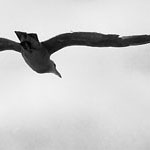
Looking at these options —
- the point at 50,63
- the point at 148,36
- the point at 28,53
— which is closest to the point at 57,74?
the point at 50,63

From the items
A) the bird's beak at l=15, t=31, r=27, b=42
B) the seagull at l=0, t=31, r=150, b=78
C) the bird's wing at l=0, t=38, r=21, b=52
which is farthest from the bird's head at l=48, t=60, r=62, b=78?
the bird's beak at l=15, t=31, r=27, b=42

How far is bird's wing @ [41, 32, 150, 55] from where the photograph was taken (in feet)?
87.2

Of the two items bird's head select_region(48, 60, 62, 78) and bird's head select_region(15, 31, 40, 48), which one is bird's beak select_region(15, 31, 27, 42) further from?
bird's head select_region(48, 60, 62, 78)

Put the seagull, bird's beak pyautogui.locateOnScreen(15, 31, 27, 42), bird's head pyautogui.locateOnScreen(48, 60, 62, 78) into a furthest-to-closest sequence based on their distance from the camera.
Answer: bird's head pyautogui.locateOnScreen(48, 60, 62, 78) → the seagull → bird's beak pyautogui.locateOnScreen(15, 31, 27, 42)

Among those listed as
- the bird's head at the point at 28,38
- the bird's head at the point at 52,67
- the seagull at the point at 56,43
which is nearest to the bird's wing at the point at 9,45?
the seagull at the point at 56,43

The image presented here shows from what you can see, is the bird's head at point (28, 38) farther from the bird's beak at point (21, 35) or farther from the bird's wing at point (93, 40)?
the bird's wing at point (93, 40)

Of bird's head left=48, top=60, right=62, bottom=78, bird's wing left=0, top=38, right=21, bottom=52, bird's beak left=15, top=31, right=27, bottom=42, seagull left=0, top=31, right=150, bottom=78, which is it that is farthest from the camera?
bird's head left=48, top=60, right=62, bottom=78

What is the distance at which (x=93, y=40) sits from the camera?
2686cm

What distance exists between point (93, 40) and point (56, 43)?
7.05 feet

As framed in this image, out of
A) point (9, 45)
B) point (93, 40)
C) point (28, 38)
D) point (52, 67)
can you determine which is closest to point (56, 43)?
point (28, 38)

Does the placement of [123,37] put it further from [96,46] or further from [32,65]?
[32,65]

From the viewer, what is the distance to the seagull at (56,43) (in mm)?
26484

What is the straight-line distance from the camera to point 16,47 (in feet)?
95.8

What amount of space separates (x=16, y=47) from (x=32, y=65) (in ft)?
5.52
